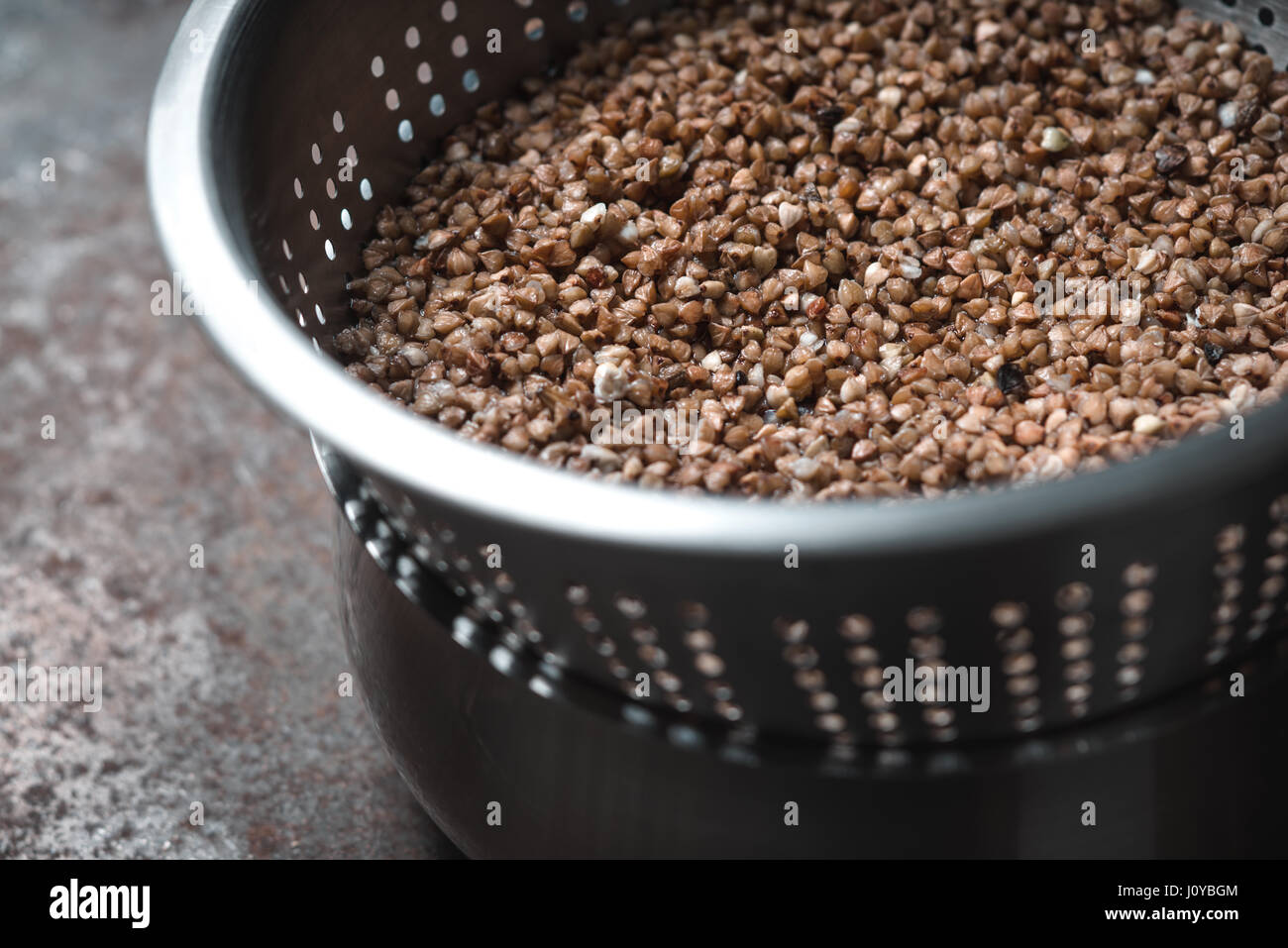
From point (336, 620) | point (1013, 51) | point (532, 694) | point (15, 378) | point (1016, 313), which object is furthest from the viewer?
point (15, 378)

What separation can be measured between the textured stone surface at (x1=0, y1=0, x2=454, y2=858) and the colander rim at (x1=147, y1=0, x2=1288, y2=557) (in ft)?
1.88

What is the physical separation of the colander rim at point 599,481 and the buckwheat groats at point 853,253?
21cm

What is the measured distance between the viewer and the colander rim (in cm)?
60

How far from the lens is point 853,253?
3.27 ft

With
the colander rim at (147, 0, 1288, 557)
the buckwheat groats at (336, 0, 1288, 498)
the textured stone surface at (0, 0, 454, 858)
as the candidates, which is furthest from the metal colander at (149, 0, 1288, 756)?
the textured stone surface at (0, 0, 454, 858)

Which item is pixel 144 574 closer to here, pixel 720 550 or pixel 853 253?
pixel 853 253

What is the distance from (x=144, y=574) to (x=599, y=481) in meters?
0.84

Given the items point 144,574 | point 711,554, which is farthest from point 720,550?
point 144,574

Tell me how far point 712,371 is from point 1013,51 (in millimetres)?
421

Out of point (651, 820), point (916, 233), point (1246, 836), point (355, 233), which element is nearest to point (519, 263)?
point (355, 233)

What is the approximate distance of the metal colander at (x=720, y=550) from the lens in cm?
61

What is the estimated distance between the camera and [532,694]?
0.81m
